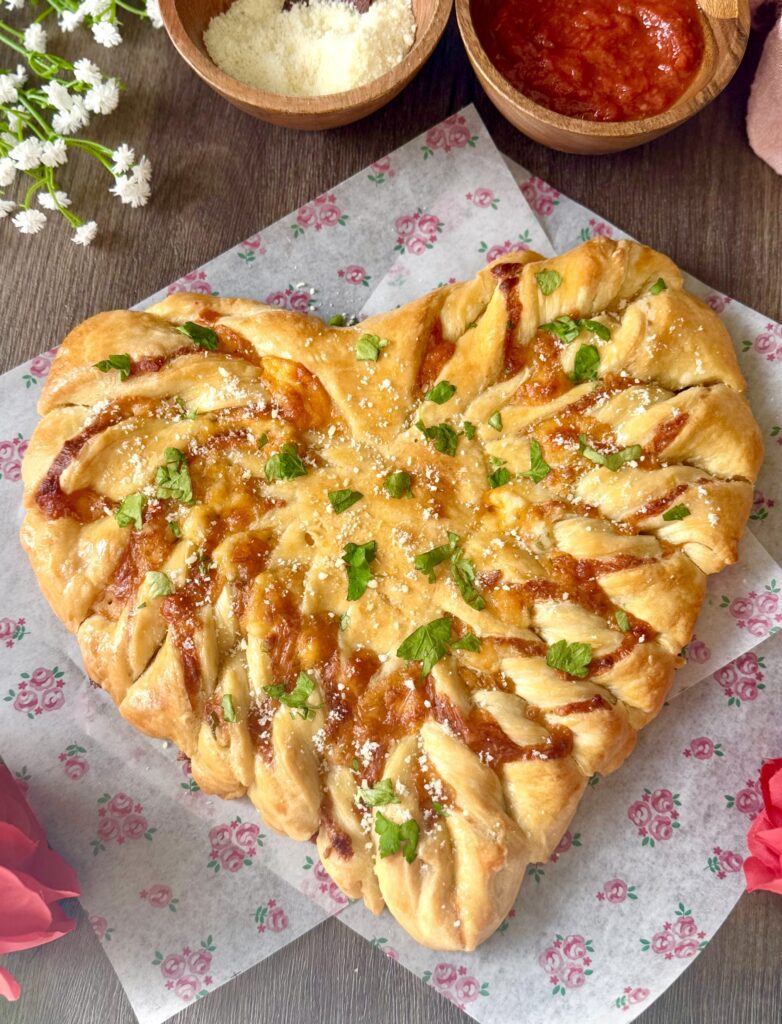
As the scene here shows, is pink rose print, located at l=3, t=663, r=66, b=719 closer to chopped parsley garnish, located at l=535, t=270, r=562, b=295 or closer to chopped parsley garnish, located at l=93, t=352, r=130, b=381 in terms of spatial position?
chopped parsley garnish, located at l=93, t=352, r=130, b=381

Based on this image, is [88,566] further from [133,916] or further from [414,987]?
[414,987]

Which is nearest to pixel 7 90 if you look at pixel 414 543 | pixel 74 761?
pixel 414 543

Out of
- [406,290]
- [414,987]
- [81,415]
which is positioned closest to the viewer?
[81,415]

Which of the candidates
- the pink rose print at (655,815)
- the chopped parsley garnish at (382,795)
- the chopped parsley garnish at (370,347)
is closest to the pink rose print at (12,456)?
the chopped parsley garnish at (370,347)

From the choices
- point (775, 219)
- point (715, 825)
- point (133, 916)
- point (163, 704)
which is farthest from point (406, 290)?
point (133, 916)

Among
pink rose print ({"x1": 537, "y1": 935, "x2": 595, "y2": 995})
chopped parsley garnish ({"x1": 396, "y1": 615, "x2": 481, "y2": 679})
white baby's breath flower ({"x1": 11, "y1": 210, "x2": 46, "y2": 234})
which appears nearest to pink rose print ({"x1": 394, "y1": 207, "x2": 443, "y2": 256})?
white baby's breath flower ({"x1": 11, "y1": 210, "x2": 46, "y2": 234})

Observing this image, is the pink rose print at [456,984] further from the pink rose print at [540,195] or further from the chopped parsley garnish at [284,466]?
the pink rose print at [540,195]

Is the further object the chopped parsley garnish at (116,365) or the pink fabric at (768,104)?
the pink fabric at (768,104)
